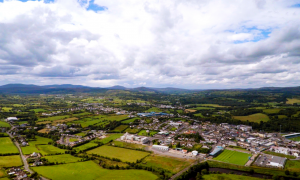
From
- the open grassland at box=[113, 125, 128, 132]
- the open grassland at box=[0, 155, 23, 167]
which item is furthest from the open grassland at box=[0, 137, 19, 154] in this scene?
the open grassland at box=[113, 125, 128, 132]

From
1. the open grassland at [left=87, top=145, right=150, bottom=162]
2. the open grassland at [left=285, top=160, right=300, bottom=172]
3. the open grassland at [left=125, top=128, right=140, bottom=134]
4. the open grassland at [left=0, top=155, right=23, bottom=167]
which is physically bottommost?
the open grassland at [left=87, top=145, right=150, bottom=162]

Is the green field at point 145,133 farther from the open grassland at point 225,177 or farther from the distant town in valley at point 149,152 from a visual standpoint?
the open grassland at point 225,177

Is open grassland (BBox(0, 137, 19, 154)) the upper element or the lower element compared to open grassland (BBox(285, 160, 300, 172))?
upper

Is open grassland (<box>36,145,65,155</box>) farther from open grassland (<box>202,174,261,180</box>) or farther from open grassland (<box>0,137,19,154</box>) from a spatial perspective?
open grassland (<box>202,174,261,180</box>)

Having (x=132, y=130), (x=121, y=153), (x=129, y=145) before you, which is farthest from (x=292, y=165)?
(x=132, y=130)

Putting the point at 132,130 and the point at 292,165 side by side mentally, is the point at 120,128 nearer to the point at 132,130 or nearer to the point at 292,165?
the point at 132,130

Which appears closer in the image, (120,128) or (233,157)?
(233,157)

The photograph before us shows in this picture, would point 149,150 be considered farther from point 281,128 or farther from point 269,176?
point 281,128

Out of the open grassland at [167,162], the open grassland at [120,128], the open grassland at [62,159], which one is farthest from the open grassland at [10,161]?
the open grassland at [120,128]
